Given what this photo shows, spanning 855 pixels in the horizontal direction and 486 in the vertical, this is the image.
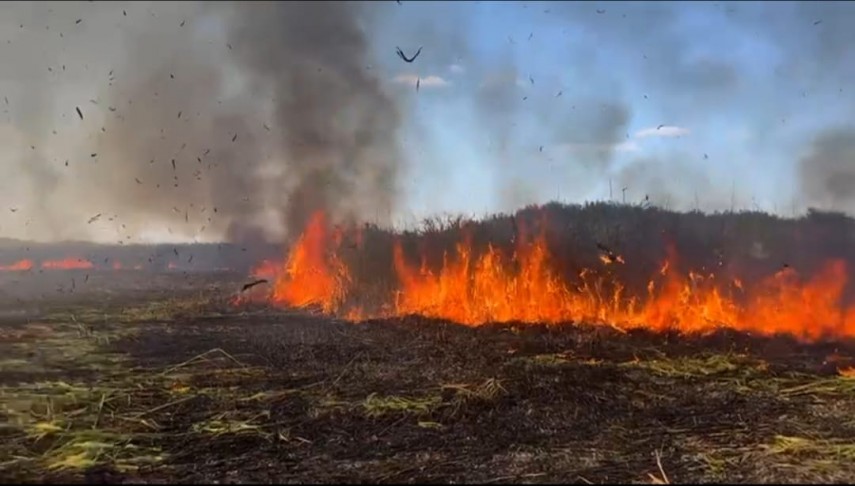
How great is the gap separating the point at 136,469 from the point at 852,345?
1123 centimetres

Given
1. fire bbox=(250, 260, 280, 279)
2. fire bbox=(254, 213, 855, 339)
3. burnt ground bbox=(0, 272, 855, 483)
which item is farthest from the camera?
fire bbox=(250, 260, 280, 279)

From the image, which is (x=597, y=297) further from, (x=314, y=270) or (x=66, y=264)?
(x=66, y=264)

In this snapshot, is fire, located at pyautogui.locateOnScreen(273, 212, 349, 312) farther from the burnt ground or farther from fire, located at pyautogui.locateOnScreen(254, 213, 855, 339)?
the burnt ground

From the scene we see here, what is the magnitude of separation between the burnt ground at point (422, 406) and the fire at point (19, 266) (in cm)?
638

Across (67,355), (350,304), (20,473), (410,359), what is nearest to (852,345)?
(410,359)

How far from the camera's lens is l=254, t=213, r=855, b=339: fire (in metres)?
13.2

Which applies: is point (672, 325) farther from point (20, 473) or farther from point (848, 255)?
point (20, 473)

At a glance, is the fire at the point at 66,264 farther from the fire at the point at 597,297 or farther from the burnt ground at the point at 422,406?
the fire at the point at 597,297

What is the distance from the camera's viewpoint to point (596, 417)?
→ 766cm

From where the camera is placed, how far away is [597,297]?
14.6 metres

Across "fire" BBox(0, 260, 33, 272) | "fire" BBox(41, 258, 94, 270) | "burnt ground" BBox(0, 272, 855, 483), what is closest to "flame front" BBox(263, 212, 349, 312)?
"burnt ground" BBox(0, 272, 855, 483)

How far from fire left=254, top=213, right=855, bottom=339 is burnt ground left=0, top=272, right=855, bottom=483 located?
96cm

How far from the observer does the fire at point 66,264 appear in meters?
22.2

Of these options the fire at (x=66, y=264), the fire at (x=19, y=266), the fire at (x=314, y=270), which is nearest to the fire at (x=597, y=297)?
the fire at (x=314, y=270)
